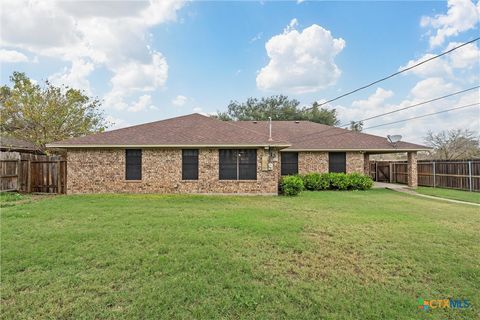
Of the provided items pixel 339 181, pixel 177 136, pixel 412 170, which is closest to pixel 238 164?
pixel 177 136

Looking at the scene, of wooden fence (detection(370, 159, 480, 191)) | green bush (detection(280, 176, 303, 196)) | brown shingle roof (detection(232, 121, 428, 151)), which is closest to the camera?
green bush (detection(280, 176, 303, 196))

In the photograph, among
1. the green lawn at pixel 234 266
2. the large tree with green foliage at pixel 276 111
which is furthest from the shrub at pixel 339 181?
the large tree with green foliage at pixel 276 111

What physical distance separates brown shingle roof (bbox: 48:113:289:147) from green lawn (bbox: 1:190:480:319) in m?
4.95

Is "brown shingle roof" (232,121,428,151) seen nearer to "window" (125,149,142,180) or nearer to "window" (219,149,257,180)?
"window" (219,149,257,180)

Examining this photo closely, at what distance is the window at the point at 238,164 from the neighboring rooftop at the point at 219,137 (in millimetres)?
595

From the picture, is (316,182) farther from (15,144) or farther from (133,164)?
(15,144)

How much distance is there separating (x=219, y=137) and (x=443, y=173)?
45.8 ft

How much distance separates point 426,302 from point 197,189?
9.77 m

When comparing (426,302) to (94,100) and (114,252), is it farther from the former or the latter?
(94,100)

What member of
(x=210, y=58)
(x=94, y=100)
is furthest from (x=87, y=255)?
(x=94, y=100)

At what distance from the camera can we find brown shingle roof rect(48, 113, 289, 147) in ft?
37.6

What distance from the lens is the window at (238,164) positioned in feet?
39.0

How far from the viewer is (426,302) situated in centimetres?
302

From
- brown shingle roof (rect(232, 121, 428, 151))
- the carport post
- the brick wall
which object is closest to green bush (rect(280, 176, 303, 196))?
brown shingle roof (rect(232, 121, 428, 151))
